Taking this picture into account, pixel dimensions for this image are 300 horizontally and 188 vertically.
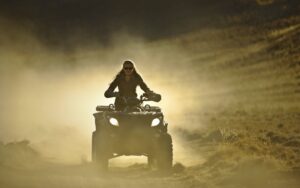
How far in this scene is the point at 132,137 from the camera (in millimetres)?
15719

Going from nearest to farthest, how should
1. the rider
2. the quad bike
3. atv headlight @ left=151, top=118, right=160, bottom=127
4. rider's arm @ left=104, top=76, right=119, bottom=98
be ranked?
the quad bike < atv headlight @ left=151, top=118, right=160, bottom=127 < rider's arm @ left=104, top=76, right=119, bottom=98 < the rider

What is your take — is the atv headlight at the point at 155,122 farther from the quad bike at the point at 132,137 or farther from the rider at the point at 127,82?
the rider at the point at 127,82

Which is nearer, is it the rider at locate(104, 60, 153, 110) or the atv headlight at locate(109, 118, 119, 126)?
the atv headlight at locate(109, 118, 119, 126)

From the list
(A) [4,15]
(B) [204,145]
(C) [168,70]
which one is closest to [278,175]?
(B) [204,145]

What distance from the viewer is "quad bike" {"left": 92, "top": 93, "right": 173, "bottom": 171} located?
1570cm

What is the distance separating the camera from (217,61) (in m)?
57.7

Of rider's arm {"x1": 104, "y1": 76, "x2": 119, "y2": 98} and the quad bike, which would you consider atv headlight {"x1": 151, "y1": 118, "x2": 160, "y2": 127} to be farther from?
rider's arm {"x1": 104, "y1": 76, "x2": 119, "y2": 98}

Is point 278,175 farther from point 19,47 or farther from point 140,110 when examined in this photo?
point 19,47

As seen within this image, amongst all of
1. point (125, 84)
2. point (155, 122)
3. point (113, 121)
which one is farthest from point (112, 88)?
point (155, 122)

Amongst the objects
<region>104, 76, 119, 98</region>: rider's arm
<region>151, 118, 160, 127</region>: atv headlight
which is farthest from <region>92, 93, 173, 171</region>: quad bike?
<region>104, 76, 119, 98</region>: rider's arm

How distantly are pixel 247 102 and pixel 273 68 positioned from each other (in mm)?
9708

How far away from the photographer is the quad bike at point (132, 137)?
1570cm

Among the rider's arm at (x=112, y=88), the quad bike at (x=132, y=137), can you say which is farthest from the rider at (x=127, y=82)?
the quad bike at (x=132, y=137)

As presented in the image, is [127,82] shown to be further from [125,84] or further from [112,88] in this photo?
[112,88]
